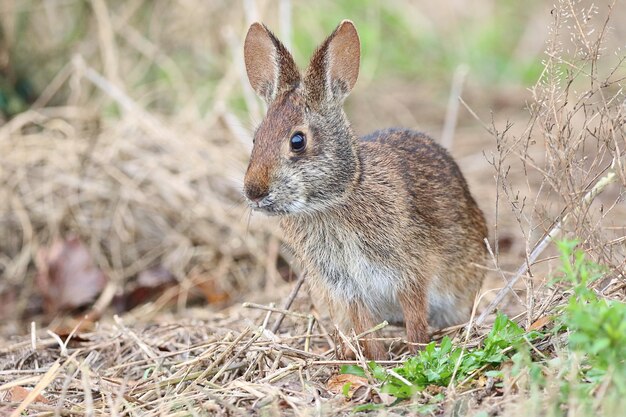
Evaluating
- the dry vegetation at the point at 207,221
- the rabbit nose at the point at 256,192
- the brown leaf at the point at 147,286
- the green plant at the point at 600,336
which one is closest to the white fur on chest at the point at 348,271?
the dry vegetation at the point at 207,221

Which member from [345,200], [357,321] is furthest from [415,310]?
[345,200]

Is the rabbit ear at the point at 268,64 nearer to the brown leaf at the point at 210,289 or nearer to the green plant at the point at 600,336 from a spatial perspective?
the green plant at the point at 600,336

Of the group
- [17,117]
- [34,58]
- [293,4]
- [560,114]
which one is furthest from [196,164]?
[560,114]

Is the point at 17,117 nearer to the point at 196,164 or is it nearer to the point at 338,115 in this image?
the point at 196,164

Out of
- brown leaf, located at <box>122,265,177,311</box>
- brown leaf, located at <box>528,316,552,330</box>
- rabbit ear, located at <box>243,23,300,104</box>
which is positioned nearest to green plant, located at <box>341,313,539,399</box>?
brown leaf, located at <box>528,316,552,330</box>

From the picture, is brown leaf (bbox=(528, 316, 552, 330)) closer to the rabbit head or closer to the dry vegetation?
the dry vegetation

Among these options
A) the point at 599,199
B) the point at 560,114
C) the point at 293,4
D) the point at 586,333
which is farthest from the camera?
the point at 293,4
